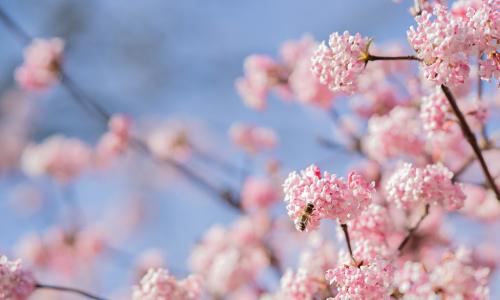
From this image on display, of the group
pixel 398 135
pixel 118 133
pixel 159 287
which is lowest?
pixel 159 287

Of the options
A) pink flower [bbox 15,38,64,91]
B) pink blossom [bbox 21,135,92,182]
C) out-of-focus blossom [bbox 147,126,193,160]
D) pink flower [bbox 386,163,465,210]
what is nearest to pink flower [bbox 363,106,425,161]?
pink flower [bbox 386,163,465,210]

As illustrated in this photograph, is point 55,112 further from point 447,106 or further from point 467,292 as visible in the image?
point 467,292

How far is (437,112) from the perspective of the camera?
11.1ft

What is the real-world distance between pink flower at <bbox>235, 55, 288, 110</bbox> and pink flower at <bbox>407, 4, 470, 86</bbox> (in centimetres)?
296

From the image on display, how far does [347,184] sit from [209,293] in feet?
8.51

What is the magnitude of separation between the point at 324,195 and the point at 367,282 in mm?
342

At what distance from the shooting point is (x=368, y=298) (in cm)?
262

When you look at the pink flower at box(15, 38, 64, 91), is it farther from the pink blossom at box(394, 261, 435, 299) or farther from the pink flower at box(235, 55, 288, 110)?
the pink blossom at box(394, 261, 435, 299)

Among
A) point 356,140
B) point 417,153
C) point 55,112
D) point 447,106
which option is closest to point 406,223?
point 417,153

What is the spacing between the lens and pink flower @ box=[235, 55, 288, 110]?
562 centimetres

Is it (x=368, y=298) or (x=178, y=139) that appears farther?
(x=178, y=139)

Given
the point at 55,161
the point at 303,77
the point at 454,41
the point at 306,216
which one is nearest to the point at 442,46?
the point at 454,41

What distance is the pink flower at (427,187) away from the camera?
3.07 metres

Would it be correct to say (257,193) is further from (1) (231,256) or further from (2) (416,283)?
(2) (416,283)
